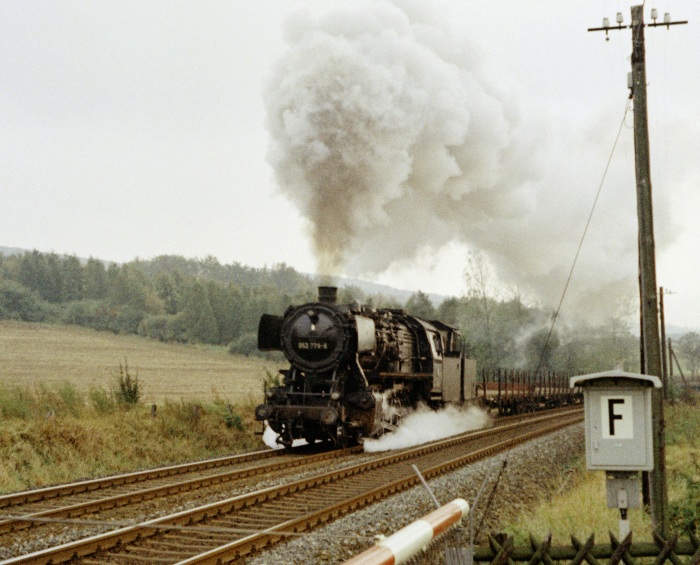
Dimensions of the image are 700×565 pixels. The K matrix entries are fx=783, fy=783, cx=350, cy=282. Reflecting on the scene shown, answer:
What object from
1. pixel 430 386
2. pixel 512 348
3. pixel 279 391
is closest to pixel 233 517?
pixel 279 391

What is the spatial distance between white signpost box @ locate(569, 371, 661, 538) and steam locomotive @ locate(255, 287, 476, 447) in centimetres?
831

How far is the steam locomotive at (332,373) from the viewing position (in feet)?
48.7

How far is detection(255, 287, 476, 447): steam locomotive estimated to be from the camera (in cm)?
1484

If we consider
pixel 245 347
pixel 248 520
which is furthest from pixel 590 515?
pixel 245 347

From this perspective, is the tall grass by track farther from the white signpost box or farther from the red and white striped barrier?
the red and white striped barrier

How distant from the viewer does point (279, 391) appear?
15180mm

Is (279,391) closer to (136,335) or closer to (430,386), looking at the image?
(430,386)

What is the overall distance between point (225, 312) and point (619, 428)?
63.0 metres

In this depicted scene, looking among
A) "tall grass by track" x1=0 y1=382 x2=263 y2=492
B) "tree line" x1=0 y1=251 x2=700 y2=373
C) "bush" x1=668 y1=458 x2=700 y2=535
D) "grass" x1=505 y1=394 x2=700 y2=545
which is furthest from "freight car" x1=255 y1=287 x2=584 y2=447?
"tree line" x1=0 y1=251 x2=700 y2=373

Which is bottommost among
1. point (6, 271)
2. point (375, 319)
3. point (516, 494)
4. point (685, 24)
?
point (516, 494)

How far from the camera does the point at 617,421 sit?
635 centimetres

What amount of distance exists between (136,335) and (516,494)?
2231 inches

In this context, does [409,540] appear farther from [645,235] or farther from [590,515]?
[645,235]

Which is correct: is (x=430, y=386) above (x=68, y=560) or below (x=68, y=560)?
A: above
